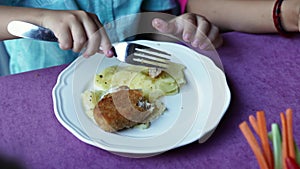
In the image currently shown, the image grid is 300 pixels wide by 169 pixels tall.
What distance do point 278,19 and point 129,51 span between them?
0.32 m

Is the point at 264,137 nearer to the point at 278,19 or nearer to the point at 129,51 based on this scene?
the point at 129,51

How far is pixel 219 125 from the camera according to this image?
69cm

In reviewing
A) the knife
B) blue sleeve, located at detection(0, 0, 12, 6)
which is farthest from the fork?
blue sleeve, located at detection(0, 0, 12, 6)

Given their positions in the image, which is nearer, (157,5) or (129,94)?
(129,94)

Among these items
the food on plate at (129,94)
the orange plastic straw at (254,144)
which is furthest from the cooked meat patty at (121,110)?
the orange plastic straw at (254,144)

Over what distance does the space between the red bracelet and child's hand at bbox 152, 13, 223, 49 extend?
117 millimetres

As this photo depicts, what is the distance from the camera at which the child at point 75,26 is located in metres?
0.77

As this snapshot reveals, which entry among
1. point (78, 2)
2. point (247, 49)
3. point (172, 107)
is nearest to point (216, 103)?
point (172, 107)

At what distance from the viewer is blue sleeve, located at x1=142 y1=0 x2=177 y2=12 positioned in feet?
3.45

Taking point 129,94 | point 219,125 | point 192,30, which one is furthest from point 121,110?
point 192,30

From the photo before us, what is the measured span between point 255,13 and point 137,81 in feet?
1.10

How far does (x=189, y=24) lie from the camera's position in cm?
88

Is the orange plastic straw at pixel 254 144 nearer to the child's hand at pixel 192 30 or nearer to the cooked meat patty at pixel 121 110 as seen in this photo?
the cooked meat patty at pixel 121 110

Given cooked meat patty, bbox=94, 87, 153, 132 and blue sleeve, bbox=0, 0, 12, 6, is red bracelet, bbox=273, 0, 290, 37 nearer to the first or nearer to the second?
cooked meat patty, bbox=94, 87, 153, 132
